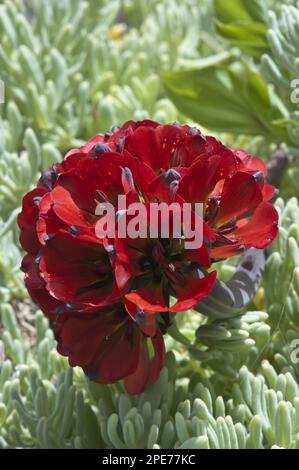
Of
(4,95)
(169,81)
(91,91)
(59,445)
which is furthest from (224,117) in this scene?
(59,445)

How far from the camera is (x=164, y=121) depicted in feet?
3.81

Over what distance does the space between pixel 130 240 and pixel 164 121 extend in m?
0.45

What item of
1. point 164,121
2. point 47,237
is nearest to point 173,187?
point 47,237

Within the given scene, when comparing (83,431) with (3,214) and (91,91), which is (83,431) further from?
(91,91)

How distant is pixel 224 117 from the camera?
1.24m

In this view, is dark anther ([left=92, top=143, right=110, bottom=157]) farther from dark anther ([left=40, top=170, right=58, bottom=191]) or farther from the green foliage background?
the green foliage background

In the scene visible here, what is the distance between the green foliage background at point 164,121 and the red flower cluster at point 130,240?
3.6 inches

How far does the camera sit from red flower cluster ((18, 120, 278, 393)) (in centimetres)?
74

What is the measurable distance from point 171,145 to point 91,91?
57 cm

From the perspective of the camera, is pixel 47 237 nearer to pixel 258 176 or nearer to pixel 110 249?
pixel 110 249

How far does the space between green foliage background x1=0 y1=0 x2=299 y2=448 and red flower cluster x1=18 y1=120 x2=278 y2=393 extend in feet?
0.30

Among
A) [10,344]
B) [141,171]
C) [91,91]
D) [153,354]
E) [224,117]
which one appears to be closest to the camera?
[141,171]

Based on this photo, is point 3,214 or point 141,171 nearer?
point 141,171

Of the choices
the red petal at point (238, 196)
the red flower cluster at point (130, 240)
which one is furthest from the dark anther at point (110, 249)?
the red petal at point (238, 196)
